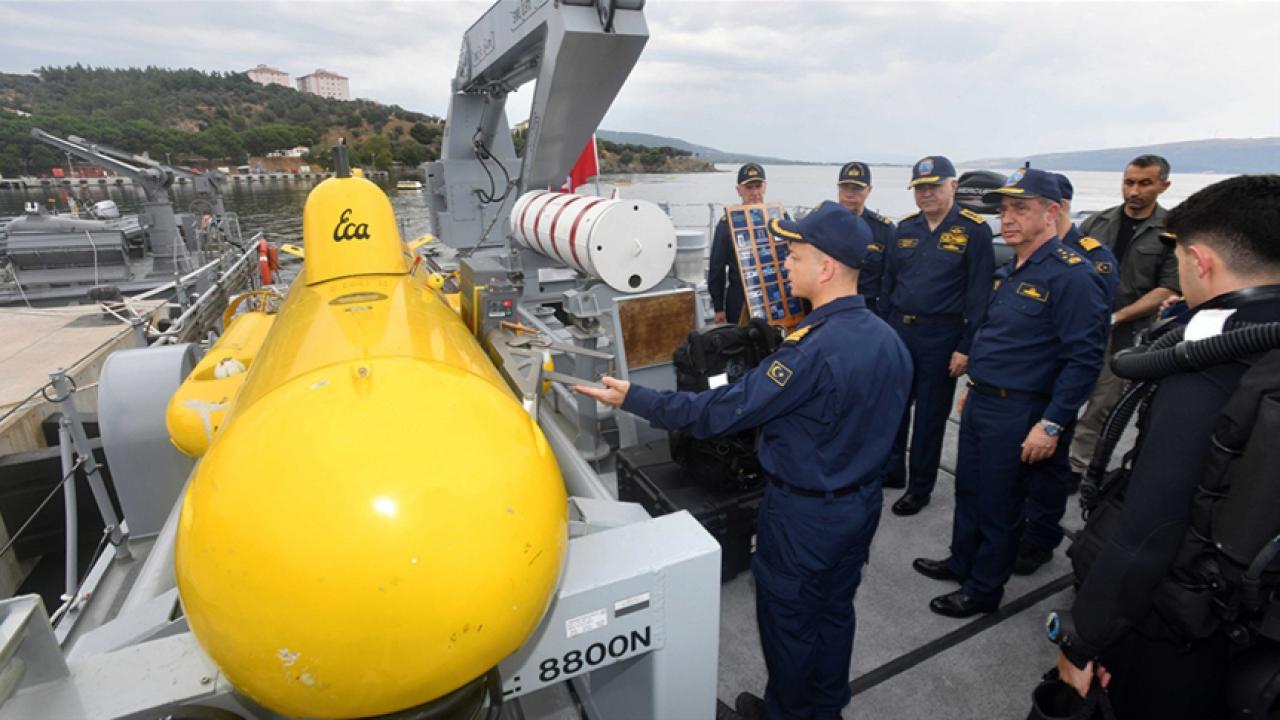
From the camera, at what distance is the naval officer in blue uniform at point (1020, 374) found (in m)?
2.77

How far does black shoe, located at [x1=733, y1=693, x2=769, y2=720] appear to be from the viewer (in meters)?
2.61

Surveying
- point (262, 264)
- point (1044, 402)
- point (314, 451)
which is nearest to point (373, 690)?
point (314, 451)

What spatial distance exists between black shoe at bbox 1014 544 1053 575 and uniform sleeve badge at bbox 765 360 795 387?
239 cm

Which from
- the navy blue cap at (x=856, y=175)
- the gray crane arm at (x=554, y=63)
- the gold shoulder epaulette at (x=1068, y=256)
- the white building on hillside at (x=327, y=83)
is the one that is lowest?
the gold shoulder epaulette at (x=1068, y=256)

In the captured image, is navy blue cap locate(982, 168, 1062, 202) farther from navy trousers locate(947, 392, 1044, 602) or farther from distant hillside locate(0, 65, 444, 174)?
distant hillside locate(0, 65, 444, 174)

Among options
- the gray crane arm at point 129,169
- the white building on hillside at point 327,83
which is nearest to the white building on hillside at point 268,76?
the white building on hillside at point 327,83

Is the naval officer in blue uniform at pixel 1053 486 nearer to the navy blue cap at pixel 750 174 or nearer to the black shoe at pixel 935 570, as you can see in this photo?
the black shoe at pixel 935 570

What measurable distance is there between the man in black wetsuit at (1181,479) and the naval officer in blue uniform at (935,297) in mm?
2143

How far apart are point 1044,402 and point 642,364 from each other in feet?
9.13

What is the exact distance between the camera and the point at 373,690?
121cm

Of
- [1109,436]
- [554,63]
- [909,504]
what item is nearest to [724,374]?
[1109,436]

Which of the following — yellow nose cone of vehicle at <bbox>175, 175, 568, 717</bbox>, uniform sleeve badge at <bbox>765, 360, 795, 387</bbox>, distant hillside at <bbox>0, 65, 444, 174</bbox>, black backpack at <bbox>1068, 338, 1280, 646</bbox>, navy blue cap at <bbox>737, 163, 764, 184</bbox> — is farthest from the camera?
distant hillside at <bbox>0, 65, 444, 174</bbox>

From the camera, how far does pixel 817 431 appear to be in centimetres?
218

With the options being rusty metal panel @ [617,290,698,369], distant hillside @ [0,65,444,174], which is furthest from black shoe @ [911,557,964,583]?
distant hillside @ [0,65,444,174]
